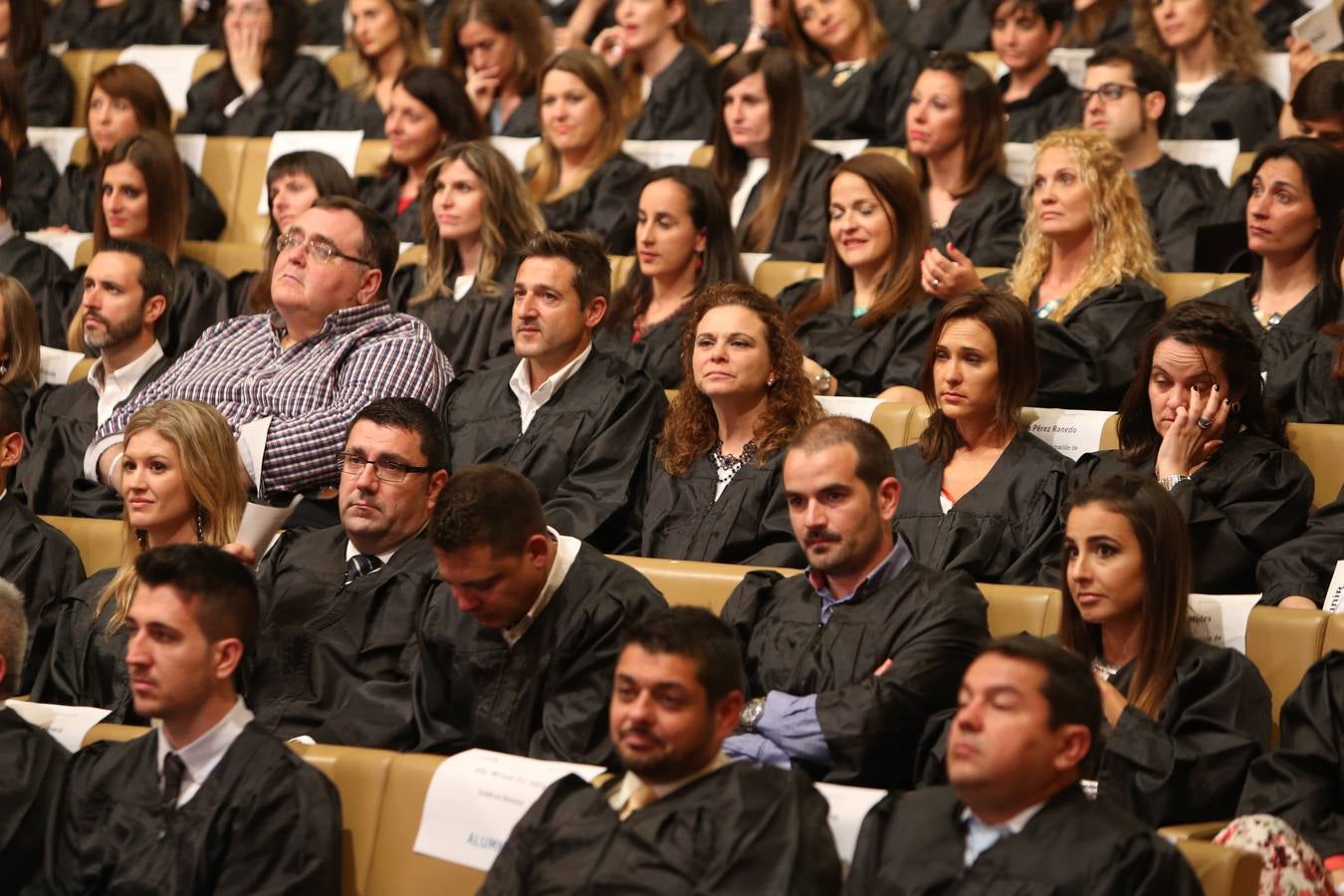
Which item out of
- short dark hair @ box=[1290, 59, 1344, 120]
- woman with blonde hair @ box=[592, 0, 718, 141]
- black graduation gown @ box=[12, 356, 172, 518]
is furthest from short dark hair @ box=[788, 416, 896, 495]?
woman with blonde hair @ box=[592, 0, 718, 141]

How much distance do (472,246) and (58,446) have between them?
1.24 m

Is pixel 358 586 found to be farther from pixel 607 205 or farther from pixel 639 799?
pixel 607 205

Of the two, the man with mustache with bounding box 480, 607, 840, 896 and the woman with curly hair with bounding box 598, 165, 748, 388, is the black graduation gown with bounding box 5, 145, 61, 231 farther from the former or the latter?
the man with mustache with bounding box 480, 607, 840, 896

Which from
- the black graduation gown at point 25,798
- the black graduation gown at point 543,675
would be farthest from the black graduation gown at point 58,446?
the black graduation gown at point 543,675

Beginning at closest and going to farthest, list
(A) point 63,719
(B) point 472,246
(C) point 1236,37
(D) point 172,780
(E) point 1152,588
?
(D) point 172,780 < (E) point 1152,588 < (A) point 63,719 < (B) point 472,246 < (C) point 1236,37

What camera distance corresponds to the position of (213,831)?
122 inches

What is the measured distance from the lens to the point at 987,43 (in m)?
7.26

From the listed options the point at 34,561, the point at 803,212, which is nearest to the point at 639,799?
the point at 34,561

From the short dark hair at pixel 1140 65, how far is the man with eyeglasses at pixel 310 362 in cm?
211

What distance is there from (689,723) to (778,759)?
0.44 m

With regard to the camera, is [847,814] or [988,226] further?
[988,226]

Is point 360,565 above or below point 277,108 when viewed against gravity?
below

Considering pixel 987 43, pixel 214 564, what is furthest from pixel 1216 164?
pixel 214 564

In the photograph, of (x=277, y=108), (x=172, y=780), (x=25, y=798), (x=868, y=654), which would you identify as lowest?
(x=25, y=798)
